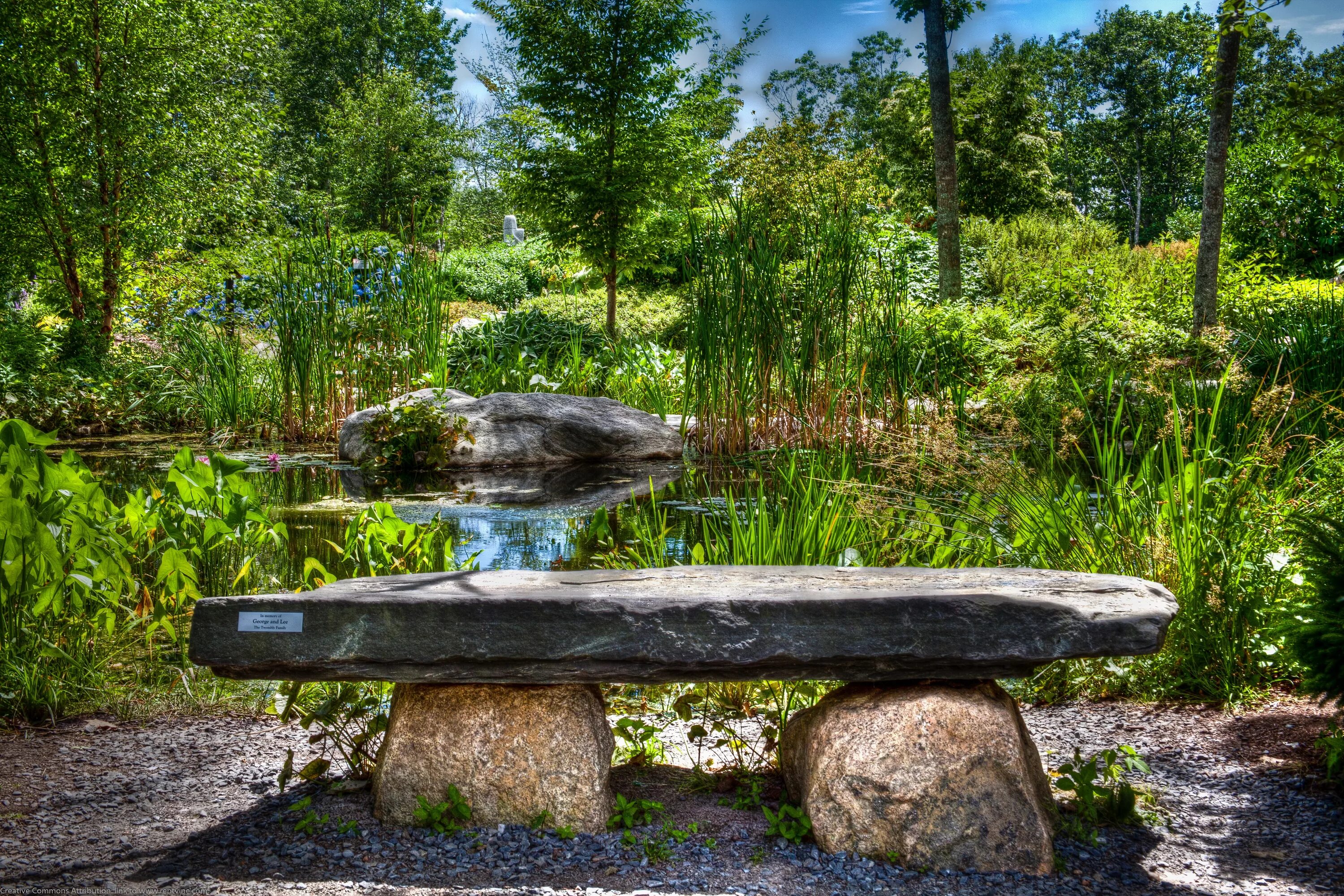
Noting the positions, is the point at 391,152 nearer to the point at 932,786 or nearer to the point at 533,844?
the point at 533,844

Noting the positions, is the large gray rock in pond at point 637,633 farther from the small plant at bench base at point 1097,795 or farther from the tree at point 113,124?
the tree at point 113,124

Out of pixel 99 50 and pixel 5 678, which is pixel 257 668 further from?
pixel 99 50

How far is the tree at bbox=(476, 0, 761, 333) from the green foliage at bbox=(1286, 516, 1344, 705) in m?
11.0

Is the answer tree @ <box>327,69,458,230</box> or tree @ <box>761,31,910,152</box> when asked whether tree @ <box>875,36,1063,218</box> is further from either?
tree @ <box>761,31,910,152</box>

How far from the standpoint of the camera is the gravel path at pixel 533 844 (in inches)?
80.4

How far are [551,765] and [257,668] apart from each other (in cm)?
71

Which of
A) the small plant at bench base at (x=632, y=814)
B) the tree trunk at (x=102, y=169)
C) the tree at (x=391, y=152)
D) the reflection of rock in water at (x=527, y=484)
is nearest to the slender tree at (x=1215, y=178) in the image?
the reflection of rock in water at (x=527, y=484)

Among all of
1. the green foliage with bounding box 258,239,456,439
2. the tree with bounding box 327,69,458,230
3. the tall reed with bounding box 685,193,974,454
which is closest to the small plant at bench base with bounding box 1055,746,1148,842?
the tall reed with bounding box 685,193,974,454

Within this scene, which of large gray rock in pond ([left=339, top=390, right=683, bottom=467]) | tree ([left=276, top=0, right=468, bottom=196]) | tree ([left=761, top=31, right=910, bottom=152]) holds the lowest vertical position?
large gray rock in pond ([left=339, top=390, right=683, bottom=467])

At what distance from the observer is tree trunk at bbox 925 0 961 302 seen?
41.7 feet

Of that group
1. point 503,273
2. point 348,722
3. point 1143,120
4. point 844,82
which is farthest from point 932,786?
point 844,82

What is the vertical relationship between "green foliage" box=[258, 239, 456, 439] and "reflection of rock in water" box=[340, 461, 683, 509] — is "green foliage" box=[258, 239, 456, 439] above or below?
above

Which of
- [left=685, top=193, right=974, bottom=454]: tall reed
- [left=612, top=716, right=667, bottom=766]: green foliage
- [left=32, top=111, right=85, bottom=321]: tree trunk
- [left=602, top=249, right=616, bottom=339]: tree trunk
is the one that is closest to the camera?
[left=612, top=716, right=667, bottom=766]: green foliage

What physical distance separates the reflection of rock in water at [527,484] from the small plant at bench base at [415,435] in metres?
0.18
